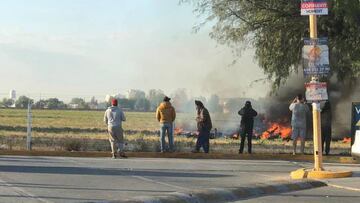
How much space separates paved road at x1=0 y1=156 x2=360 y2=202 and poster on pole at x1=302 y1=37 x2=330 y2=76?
223 centimetres

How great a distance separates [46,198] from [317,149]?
19.0ft

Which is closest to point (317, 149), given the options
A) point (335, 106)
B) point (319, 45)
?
point (319, 45)

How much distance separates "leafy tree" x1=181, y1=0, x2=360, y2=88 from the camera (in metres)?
19.7

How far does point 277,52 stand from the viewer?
825 inches

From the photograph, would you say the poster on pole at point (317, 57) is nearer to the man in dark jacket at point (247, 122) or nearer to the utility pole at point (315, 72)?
the utility pole at point (315, 72)

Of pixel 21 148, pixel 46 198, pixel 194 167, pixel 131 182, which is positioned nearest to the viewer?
pixel 46 198

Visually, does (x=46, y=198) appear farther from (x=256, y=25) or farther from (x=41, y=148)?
(x=256, y=25)

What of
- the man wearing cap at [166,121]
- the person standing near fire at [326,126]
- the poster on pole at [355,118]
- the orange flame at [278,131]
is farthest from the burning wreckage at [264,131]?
the poster on pole at [355,118]

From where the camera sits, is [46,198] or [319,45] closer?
[46,198]

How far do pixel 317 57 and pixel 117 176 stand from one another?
4.64 metres

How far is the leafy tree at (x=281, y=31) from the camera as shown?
64.5ft

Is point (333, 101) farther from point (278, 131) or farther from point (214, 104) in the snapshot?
point (214, 104)

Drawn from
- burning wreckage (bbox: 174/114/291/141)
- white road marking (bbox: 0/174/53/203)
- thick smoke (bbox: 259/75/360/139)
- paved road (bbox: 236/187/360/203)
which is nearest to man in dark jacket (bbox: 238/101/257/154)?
paved road (bbox: 236/187/360/203)

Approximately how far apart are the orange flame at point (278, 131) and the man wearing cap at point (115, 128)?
13659 mm
